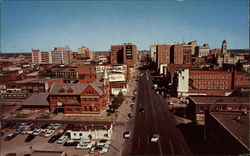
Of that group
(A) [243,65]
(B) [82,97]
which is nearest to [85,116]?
(B) [82,97]

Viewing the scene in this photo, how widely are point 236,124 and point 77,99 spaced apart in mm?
49831

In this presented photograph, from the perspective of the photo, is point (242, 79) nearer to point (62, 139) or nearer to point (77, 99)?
point (77, 99)

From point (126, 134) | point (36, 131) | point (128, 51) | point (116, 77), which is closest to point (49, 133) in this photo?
point (36, 131)

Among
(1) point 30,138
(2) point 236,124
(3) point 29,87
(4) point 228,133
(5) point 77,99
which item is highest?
(3) point 29,87

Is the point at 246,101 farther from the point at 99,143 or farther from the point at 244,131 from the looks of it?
the point at 99,143

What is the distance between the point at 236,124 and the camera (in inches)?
1447

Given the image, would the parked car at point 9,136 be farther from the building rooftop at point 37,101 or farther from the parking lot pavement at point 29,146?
the building rooftop at point 37,101

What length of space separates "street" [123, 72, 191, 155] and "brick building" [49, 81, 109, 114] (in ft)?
48.2

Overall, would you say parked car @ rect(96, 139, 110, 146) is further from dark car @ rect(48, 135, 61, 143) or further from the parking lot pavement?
dark car @ rect(48, 135, 61, 143)

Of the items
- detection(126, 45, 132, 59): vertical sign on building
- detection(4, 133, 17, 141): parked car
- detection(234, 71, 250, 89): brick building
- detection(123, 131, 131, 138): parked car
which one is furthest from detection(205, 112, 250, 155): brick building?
detection(126, 45, 132, 59): vertical sign on building

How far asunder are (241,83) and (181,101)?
38.7 meters

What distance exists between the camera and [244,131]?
33.2 meters

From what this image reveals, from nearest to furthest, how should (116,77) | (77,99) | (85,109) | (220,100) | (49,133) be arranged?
(49,133) < (220,100) < (85,109) < (77,99) < (116,77)

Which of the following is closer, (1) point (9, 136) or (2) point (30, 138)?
(2) point (30, 138)
